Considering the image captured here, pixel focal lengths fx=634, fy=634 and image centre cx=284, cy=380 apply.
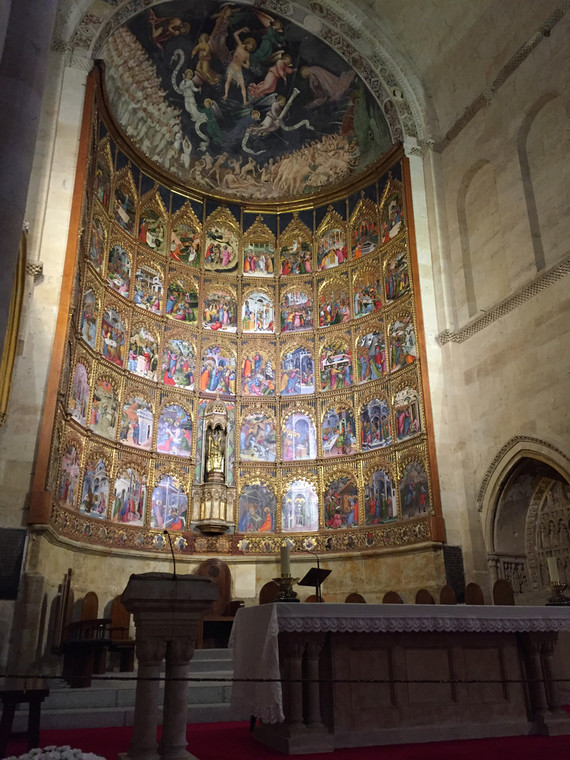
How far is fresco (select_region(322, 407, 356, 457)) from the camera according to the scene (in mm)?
15922

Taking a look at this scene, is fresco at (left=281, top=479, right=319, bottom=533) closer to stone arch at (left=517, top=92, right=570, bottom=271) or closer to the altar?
stone arch at (left=517, top=92, right=570, bottom=271)

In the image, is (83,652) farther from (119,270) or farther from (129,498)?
(119,270)

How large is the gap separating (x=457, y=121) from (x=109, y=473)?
39.2 feet

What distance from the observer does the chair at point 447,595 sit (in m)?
11.4

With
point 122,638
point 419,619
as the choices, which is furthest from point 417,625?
point 122,638

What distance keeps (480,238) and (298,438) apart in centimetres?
662

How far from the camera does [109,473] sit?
13789 mm

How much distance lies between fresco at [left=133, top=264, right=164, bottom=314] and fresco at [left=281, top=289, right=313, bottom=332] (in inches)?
137

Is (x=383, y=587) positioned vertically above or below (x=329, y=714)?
above

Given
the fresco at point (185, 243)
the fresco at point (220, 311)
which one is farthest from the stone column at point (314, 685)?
the fresco at point (185, 243)

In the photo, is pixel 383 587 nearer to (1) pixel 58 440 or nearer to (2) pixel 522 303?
(2) pixel 522 303

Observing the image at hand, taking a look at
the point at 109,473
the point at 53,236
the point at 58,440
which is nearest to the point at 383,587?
the point at 109,473

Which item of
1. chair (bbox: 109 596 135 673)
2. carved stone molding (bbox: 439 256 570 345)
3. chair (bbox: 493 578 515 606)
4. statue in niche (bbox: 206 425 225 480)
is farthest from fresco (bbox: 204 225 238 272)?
chair (bbox: 493 578 515 606)

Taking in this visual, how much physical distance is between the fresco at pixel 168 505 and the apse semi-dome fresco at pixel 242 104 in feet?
27.9
